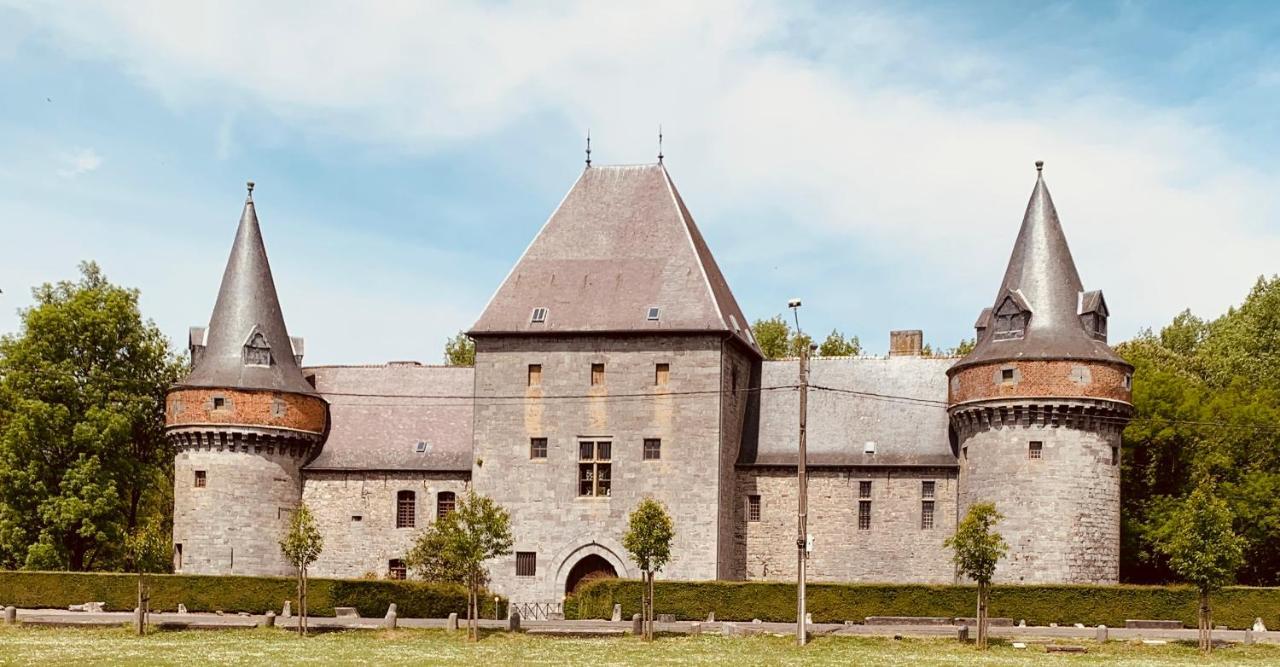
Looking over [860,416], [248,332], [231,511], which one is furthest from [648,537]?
[248,332]

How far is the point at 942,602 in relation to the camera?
47.4 metres

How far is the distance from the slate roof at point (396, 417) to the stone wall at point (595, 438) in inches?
123

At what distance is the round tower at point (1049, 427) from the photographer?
49156 mm

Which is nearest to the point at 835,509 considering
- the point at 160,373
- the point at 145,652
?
the point at 145,652

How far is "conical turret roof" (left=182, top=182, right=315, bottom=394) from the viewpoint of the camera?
55500 mm

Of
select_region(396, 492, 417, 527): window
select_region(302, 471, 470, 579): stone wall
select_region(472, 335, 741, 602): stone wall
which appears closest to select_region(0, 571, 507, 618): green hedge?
select_region(472, 335, 741, 602): stone wall

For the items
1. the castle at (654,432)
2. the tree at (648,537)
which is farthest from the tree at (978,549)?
the tree at (648,537)

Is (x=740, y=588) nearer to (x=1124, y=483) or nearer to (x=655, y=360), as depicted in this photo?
(x=655, y=360)

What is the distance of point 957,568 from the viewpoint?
52.1 meters

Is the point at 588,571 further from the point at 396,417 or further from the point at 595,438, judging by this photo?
the point at 396,417

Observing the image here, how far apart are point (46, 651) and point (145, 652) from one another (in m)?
2.18

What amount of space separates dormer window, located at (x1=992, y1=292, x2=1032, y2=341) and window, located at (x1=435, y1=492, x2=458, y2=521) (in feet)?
62.8

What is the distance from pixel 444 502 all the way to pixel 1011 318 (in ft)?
66.2

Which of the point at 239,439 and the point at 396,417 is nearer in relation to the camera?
the point at 239,439
